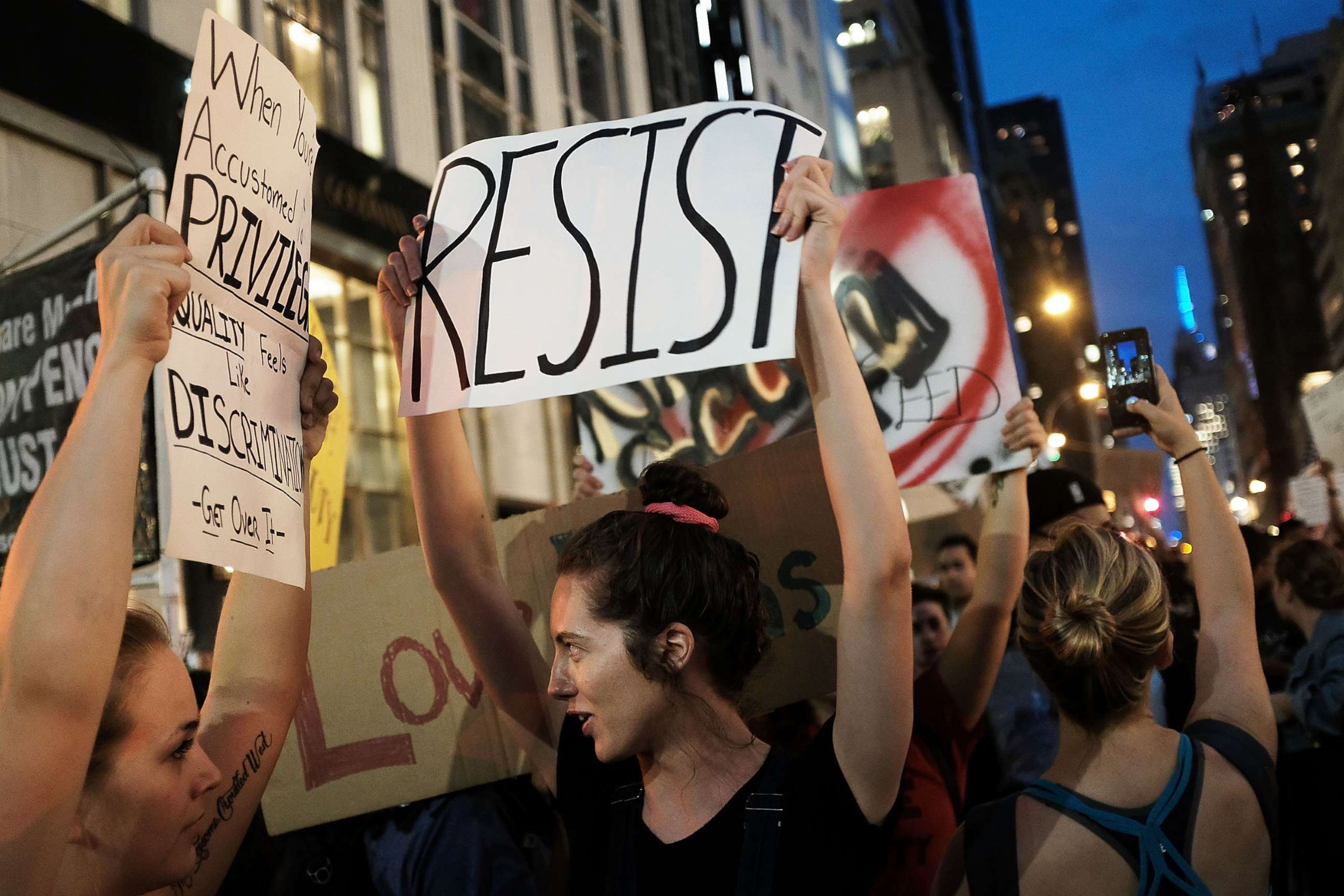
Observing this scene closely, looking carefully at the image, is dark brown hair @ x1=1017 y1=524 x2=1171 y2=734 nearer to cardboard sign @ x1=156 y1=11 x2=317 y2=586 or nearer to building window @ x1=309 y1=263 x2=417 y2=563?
cardboard sign @ x1=156 y1=11 x2=317 y2=586

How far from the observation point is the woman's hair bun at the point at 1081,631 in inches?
89.9

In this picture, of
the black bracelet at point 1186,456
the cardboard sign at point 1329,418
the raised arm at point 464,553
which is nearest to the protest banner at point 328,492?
the raised arm at point 464,553

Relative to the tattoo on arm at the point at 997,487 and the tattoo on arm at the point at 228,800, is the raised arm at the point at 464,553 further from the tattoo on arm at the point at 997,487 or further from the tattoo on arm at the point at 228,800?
the tattoo on arm at the point at 997,487

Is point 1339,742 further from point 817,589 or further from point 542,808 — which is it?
point 542,808

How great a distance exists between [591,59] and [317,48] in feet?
25.3

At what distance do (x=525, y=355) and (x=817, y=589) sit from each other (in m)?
1.02

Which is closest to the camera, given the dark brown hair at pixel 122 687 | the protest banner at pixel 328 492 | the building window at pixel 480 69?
the dark brown hair at pixel 122 687

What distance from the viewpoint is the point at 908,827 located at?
2.77m

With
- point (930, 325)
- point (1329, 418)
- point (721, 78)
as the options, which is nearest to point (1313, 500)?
point (1329, 418)

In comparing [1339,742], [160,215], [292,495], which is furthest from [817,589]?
[160,215]

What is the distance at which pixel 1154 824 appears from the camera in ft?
7.08

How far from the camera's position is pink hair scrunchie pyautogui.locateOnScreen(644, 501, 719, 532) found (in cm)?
224

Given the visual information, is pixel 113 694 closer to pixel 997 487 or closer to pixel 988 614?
pixel 988 614

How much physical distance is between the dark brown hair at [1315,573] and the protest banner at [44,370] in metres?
4.63
